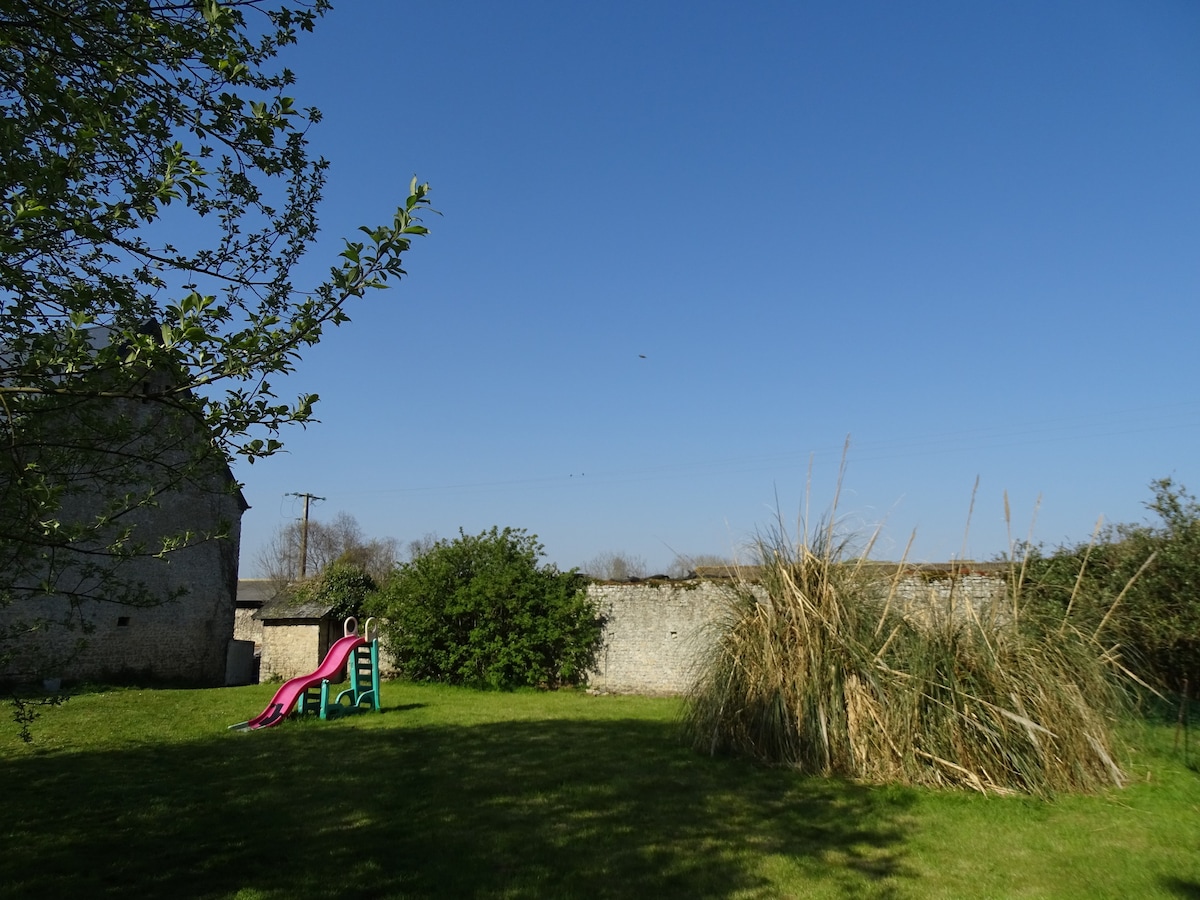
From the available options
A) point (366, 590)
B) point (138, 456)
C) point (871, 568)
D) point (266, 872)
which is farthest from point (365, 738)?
point (366, 590)

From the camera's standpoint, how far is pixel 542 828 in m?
5.26

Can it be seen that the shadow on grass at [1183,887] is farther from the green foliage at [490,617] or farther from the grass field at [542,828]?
the green foliage at [490,617]

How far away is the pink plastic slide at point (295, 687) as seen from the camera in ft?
33.1

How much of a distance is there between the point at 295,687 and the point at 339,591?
652cm

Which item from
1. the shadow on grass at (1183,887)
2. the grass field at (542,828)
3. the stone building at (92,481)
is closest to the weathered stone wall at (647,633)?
the grass field at (542,828)

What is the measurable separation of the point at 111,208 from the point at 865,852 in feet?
17.2

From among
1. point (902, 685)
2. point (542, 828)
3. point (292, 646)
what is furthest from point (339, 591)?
point (902, 685)

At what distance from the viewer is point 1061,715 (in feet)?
20.1

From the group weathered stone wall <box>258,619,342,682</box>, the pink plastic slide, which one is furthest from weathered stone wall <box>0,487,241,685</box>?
the pink plastic slide

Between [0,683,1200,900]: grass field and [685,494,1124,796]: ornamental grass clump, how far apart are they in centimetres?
28

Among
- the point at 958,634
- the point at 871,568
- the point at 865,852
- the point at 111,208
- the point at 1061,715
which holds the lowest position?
the point at 865,852

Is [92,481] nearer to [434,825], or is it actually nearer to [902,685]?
[434,825]

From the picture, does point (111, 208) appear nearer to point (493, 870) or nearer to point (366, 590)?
point (493, 870)

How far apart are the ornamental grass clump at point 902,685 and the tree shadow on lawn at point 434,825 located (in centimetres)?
42
